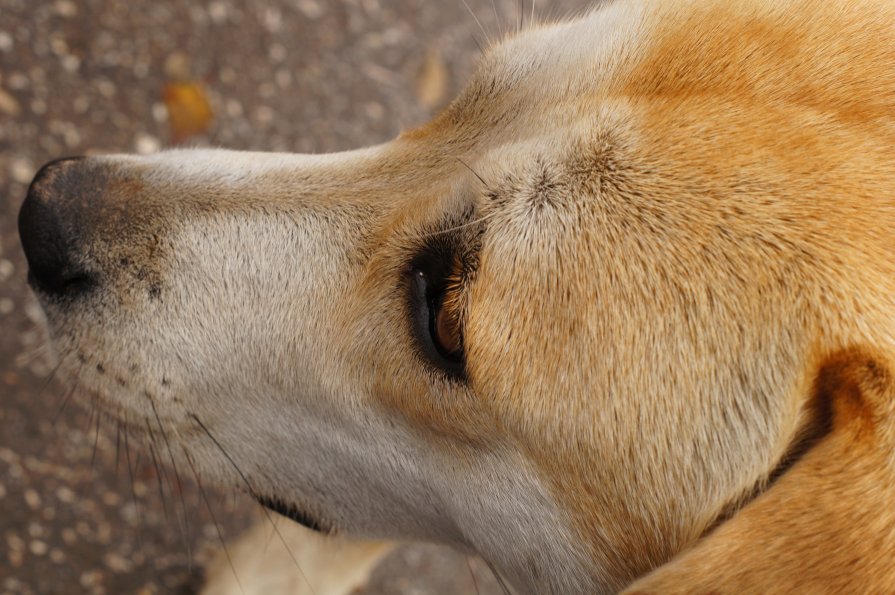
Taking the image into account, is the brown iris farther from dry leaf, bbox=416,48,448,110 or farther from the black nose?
dry leaf, bbox=416,48,448,110

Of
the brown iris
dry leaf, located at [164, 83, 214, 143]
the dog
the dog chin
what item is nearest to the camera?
the dog

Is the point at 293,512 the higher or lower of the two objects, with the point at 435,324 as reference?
lower

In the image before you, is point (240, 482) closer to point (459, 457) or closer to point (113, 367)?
point (113, 367)

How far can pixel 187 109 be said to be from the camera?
4332mm

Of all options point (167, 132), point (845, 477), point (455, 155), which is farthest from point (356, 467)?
point (167, 132)

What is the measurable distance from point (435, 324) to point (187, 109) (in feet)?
8.92

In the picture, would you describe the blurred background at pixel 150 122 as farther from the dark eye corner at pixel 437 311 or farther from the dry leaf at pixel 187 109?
the dark eye corner at pixel 437 311

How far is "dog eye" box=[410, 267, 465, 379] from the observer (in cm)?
206

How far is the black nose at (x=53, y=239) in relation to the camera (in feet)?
7.83

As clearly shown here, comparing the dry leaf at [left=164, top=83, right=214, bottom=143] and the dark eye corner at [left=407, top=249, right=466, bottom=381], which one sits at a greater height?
the dry leaf at [left=164, top=83, right=214, bottom=143]

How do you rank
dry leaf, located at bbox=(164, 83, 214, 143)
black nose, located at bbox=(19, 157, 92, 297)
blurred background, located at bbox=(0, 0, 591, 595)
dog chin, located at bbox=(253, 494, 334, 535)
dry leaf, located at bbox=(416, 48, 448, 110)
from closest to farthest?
black nose, located at bbox=(19, 157, 92, 297) < dog chin, located at bbox=(253, 494, 334, 535) < blurred background, located at bbox=(0, 0, 591, 595) < dry leaf, located at bbox=(164, 83, 214, 143) < dry leaf, located at bbox=(416, 48, 448, 110)

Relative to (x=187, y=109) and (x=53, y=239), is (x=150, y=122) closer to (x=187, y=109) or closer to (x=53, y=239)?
(x=187, y=109)

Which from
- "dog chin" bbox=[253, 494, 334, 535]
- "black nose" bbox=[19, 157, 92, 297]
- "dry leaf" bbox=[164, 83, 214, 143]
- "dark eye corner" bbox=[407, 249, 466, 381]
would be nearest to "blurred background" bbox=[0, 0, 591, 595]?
"dry leaf" bbox=[164, 83, 214, 143]

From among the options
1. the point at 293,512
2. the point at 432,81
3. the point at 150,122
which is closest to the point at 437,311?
the point at 293,512
